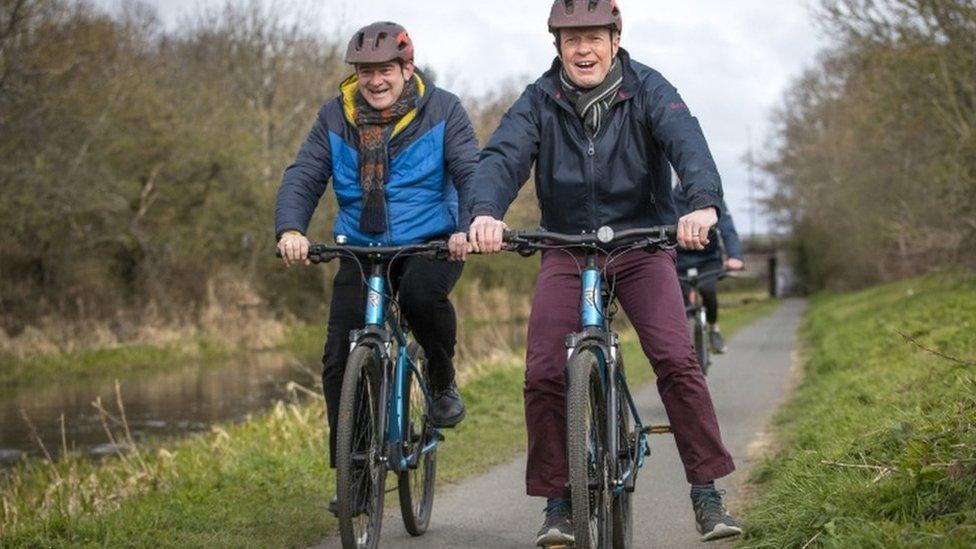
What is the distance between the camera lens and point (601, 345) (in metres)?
5.01

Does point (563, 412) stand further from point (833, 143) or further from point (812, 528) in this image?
point (833, 143)

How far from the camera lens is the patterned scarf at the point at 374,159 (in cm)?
613

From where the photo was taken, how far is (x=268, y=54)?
39281mm

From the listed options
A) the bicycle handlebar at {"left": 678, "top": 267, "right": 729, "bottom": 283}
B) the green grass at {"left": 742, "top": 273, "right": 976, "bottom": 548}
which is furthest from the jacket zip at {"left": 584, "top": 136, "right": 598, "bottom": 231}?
the bicycle handlebar at {"left": 678, "top": 267, "right": 729, "bottom": 283}

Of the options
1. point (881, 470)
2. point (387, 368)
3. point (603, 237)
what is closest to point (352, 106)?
point (387, 368)

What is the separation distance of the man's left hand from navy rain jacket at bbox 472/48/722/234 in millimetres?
306

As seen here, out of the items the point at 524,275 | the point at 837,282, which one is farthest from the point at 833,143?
the point at 837,282

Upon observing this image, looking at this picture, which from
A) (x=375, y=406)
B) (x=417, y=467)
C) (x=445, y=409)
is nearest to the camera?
(x=375, y=406)

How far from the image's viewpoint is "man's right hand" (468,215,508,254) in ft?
16.3

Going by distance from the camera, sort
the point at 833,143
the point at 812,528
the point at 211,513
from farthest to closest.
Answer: the point at 833,143
the point at 211,513
the point at 812,528

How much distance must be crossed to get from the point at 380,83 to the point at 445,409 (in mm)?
1589

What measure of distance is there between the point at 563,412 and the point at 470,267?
32.7 metres

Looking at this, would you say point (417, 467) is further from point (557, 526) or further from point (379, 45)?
point (379, 45)

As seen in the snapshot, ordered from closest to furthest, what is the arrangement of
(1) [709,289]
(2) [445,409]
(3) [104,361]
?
1. (2) [445,409]
2. (1) [709,289]
3. (3) [104,361]
